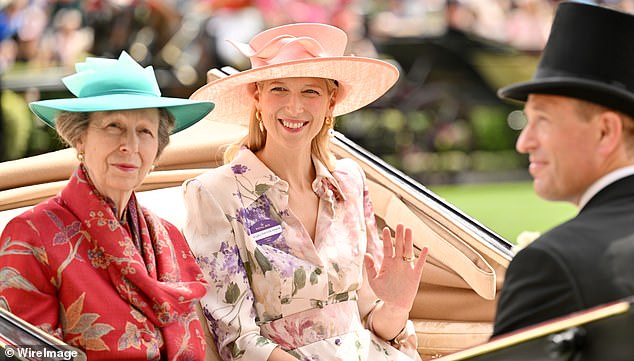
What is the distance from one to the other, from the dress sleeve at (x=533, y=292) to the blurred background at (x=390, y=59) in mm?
9659

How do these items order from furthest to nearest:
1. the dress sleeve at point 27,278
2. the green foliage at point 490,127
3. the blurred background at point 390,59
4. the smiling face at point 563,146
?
the green foliage at point 490,127
the blurred background at point 390,59
the dress sleeve at point 27,278
the smiling face at point 563,146

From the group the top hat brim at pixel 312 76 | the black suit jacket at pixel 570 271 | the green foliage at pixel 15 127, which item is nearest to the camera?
the black suit jacket at pixel 570 271

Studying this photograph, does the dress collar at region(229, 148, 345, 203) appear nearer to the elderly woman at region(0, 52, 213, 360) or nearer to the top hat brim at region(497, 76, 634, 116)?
the elderly woman at region(0, 52, 213, 360)

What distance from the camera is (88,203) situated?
284 cm

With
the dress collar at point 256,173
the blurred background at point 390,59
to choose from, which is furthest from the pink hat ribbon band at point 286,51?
the blurred background at point 390,59

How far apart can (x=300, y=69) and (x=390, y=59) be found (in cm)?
973

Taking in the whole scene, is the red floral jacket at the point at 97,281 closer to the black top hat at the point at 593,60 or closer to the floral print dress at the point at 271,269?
the floral print dress at the point at 271,269

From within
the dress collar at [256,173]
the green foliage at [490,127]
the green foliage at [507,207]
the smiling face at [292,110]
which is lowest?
the green foliage at [507,207]

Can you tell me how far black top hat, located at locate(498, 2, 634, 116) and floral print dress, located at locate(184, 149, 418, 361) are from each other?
116 centimetres

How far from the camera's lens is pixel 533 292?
2143mm

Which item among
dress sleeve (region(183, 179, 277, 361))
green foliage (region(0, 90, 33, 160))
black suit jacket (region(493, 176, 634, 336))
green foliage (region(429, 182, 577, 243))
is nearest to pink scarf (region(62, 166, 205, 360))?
dress sleeve (region(183, 179, 277, 361))

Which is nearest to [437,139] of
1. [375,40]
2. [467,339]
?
[375,40]

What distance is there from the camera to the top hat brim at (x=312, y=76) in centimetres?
331

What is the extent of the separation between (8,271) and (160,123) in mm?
576
